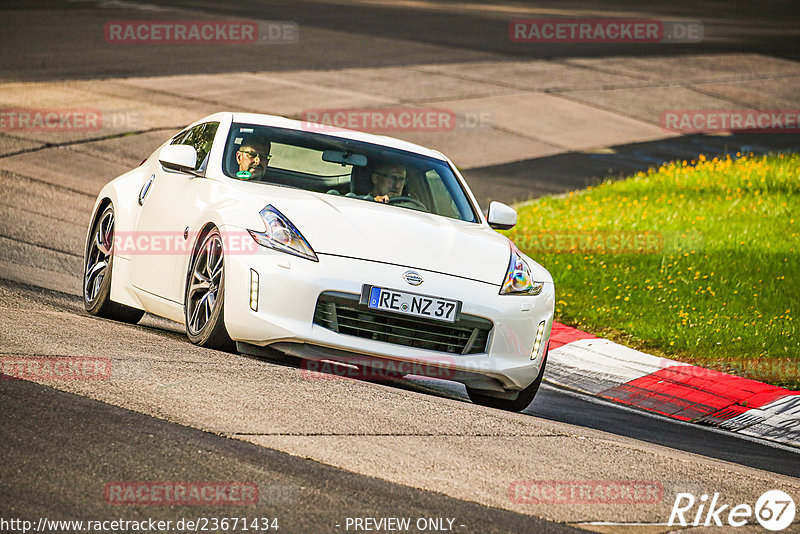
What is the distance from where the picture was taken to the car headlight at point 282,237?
22.9 feet

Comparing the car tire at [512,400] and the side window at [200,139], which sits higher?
the side window at [200,139]

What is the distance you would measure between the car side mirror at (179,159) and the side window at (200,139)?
0.16m

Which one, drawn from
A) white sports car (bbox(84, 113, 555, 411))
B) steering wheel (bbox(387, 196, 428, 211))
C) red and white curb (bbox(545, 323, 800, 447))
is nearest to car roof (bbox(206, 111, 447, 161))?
white sports car (bbox(84, 113, 555, 411))

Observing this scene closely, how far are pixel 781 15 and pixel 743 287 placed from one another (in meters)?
35.9

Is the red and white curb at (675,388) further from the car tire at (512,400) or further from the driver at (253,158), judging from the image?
the driver at (253,158)

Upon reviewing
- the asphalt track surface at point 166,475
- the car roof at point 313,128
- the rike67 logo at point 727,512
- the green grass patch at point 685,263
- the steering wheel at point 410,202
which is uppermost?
the car roof at point 313,128

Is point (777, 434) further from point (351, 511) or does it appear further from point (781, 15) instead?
point (781, 15)

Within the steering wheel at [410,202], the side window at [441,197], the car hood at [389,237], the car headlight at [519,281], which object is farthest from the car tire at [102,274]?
the car headlight at [519,281]

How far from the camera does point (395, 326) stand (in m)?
6.93

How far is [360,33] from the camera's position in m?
30.8

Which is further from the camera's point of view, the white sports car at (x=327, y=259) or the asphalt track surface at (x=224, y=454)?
the white sports car at (x=327, y=259)

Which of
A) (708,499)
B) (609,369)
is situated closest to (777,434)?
(609,369)

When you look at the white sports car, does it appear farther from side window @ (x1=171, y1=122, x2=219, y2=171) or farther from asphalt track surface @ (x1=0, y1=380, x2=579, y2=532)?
asphalt track surface @ (x1=0, y1=380, x2=579, y2=532)

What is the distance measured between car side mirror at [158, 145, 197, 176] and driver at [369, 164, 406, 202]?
120cm
